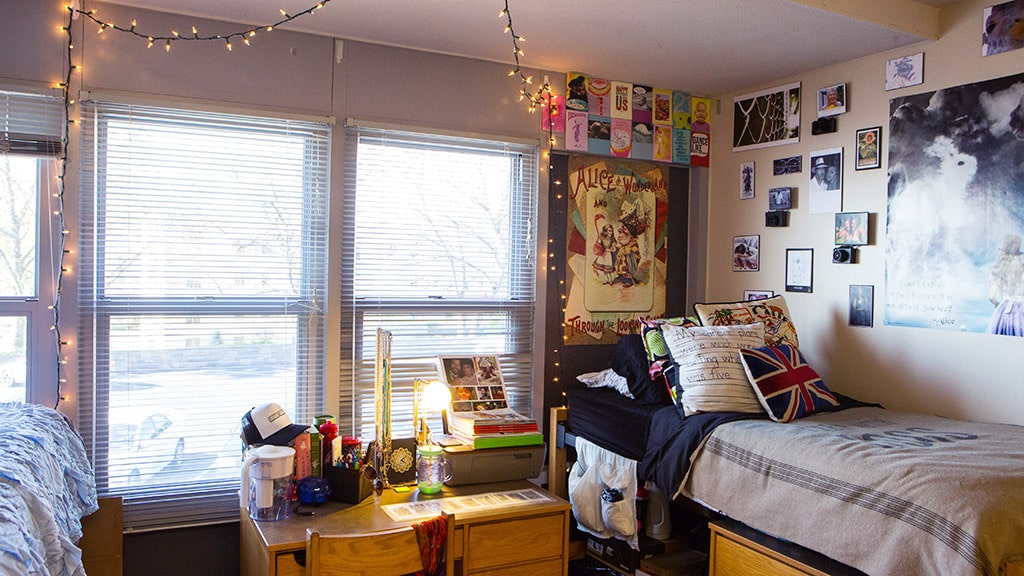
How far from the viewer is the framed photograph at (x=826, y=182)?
343cm

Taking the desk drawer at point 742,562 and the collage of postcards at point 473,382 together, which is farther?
the collage of postcards at point 473,382

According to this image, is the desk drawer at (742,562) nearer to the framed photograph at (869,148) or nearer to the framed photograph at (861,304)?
the framed photograph at (861,304)

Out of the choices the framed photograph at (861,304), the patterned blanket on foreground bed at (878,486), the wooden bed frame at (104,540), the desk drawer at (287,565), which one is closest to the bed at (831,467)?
the patterned blanket on foreground bed at (878,486)

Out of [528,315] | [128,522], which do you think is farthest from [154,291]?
[528,315]

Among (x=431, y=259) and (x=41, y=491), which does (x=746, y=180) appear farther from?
(x=41, y=491)

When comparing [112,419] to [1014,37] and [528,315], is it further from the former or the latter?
[1014,37]

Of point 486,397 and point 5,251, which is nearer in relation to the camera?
point 5,251

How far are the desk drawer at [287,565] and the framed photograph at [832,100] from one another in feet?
9.64

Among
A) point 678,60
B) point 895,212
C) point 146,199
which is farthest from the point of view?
point 678,60

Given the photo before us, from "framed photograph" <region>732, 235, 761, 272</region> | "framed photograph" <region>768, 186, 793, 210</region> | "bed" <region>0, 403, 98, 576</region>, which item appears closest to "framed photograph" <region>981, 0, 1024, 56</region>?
"framed photograph" <region>768, 186, 793, 210</region>

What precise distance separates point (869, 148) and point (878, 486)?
67.9 inches

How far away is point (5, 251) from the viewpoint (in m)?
2.74

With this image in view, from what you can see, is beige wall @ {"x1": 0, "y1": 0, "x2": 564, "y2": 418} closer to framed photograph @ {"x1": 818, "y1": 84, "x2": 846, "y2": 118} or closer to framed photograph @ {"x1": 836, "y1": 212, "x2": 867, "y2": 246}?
framed photograph @ {"x1": 818, "y1": 84, "x2": 846, "y2": 118}

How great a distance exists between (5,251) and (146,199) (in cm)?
51
